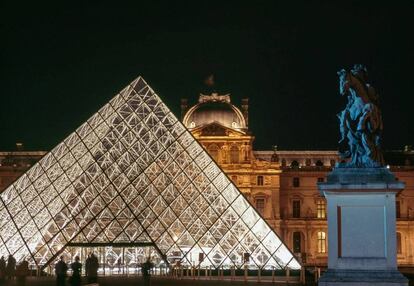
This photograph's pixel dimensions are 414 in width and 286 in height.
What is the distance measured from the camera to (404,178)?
227ft

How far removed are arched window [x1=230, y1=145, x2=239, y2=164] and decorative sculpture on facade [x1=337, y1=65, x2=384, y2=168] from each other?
164 feet

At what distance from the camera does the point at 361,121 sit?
15055mm

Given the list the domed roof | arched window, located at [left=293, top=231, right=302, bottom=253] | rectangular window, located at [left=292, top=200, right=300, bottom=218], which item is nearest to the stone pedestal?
the domed roof

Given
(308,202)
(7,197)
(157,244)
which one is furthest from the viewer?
(308,202)

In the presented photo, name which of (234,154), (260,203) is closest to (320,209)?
(260,203)

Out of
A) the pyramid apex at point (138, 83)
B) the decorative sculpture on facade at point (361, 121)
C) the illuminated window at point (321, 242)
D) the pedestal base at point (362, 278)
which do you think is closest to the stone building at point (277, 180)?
the illuminated window at point (321, 242)

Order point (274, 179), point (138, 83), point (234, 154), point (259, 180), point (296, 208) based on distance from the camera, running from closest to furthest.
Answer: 1. point (138, 83)
2. point (234, 154)
3. point (259, 180)
4. point (274, 179)
5. point (296, 208)

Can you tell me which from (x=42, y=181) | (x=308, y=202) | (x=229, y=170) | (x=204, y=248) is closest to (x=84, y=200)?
(x=42, y=181)

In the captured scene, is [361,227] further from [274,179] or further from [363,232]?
[274,179]

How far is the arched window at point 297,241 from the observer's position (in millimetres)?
68044

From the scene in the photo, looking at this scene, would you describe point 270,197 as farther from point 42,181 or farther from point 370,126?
point 370,126

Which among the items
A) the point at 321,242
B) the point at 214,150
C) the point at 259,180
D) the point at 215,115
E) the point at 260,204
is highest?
the point at 215,115

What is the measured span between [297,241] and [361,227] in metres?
54.7

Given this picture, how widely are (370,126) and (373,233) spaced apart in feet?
6.28
